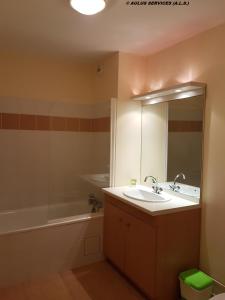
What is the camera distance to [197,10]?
184cm

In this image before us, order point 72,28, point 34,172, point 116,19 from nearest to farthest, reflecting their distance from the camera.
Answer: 1. point 116,19
2. point 72,28
3. point 34,172

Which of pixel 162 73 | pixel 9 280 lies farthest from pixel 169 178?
pixel 9 280

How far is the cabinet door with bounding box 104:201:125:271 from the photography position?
98.2 inches

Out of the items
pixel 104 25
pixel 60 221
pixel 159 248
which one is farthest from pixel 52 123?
pixel 159 248

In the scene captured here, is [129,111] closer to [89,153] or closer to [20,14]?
[89,153]

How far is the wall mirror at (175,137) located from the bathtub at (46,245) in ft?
2.94

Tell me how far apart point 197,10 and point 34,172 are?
97.8 inches

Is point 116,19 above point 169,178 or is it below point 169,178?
above

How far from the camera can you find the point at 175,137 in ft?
8.50

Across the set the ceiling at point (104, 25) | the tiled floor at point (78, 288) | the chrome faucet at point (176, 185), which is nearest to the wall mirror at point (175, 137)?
the chrome faucet at point (176, 185)

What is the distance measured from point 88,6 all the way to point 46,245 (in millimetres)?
2170

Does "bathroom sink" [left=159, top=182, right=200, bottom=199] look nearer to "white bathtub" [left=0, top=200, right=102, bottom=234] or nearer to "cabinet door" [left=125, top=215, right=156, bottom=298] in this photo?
"cabinet door" [left=125, top=215, right=156, bottom=298]

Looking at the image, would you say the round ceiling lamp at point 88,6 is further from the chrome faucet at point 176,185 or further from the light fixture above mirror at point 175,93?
the chrome faucet at point 176,185

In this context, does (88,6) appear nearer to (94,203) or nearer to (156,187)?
(156,187)
